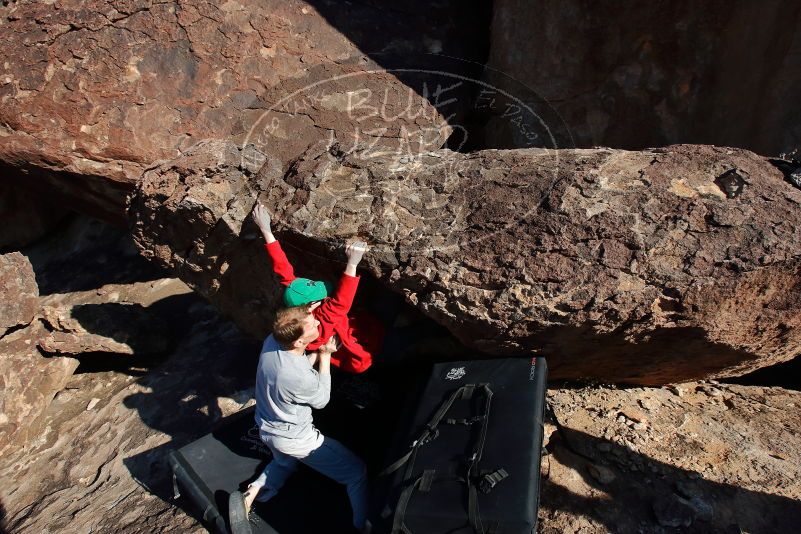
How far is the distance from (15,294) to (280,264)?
217cm

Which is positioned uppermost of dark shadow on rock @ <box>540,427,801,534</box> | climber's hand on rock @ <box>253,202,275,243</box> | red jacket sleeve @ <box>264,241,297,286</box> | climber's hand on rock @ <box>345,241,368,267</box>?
climber's hand on rock @ <box>345,241,368,267</box>

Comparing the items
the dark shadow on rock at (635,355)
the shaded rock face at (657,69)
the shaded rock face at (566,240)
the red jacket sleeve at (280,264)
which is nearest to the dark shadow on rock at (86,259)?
the shaded rock face at (566,240)

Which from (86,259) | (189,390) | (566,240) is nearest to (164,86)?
(189,390)

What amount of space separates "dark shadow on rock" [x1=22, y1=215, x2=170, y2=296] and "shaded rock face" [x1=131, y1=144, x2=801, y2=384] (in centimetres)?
239

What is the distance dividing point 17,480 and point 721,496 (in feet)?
10.9

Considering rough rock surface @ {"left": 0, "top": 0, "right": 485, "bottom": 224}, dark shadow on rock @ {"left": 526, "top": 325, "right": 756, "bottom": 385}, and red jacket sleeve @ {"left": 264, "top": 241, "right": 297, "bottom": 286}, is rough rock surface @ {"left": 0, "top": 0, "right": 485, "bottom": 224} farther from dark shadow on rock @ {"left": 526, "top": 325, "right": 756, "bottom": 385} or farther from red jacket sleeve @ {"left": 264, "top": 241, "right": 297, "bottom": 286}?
dark shadow on rock @ {"left": 526, "top": 325, "right": 756, "bottom": 385}

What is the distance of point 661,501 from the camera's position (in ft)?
7.34

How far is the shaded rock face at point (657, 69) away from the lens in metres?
3.13

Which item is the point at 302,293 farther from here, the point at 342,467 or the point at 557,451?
the point at 557,451

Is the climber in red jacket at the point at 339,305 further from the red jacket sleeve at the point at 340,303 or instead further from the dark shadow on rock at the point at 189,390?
the dark shadow on rock at the point at 189,390

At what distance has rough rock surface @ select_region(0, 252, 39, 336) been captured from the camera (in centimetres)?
364

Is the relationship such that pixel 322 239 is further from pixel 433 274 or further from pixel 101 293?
pixel 101 293

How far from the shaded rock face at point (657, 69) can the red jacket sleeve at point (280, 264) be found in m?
1.89

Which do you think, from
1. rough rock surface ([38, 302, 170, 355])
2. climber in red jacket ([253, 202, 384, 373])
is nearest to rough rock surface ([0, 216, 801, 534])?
rough rock surface ([38, 302, 170, 355])
